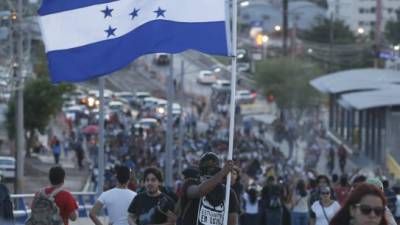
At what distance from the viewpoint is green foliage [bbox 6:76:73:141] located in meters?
59.1

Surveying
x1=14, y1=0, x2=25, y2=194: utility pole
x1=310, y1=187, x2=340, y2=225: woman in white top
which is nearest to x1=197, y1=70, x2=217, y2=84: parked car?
x1=14, y1=0, x2=25, y2=194: utility pole

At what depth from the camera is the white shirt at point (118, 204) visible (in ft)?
43.3

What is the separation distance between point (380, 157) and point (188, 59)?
5631 centimetres

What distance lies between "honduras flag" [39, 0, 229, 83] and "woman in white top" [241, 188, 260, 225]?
973 centimetres

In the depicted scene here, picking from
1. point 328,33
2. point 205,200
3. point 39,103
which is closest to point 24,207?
point 205,200

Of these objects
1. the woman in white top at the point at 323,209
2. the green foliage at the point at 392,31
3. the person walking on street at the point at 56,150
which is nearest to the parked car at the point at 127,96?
the green foliage at the point at 392,31

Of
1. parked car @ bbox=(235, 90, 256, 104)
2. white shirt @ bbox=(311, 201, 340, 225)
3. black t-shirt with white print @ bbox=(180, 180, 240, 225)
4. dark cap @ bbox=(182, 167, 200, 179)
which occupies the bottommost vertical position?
parked car @ bbox=(235, 90, 256, 104)

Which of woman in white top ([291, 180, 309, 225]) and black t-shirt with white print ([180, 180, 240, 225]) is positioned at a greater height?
black t-shirt with white print ([180, 180, 240, 225])

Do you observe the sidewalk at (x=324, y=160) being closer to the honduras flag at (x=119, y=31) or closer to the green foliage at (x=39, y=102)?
the green foliage at (x=39, y=102)

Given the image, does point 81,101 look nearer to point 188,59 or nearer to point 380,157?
point 188,59

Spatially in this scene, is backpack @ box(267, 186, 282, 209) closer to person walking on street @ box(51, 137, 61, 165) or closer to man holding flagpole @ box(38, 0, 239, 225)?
man holding flagpole @ box(38, 0, 239, 225)

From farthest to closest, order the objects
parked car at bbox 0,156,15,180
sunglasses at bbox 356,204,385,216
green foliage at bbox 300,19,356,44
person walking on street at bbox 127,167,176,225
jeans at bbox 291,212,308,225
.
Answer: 1. green foliage at bbox 300,19,356,44
2. parked car at bbox 0,156,15,180
3. jeans at bbox 291,212,308,225
4. person walking on street at bbox 127,167,176,225
5. sunglasses at bbox 356,204,385,216

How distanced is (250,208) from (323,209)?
7.10 metres

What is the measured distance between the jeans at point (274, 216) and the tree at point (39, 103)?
124 feet
